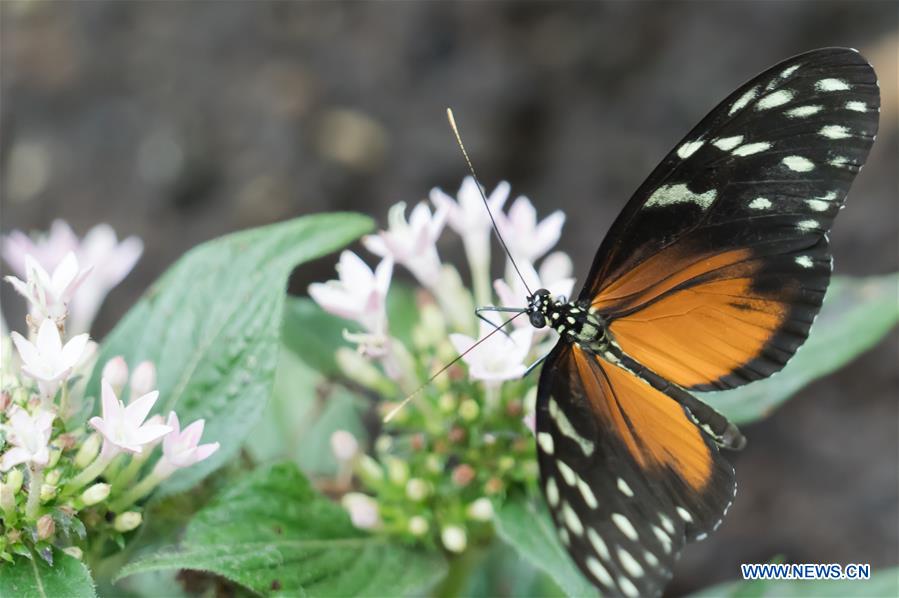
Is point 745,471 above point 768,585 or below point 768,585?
below

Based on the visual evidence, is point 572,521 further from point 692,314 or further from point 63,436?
point 63,436

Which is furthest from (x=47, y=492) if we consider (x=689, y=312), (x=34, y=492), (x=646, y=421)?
(x=689, y=312)

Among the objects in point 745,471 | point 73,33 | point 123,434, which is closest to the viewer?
point 123,434

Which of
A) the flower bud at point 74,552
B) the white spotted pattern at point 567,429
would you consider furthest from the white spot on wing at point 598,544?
the flower bud at point 74,552

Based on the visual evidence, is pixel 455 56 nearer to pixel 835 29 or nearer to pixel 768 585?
pixel 835 29

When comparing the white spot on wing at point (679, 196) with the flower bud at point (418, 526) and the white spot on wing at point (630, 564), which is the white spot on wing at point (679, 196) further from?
the flower bud at point (418, 526)

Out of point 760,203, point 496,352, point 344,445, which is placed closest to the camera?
point 760,203

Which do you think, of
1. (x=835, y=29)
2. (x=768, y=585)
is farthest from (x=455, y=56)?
(x=768, y=585)
